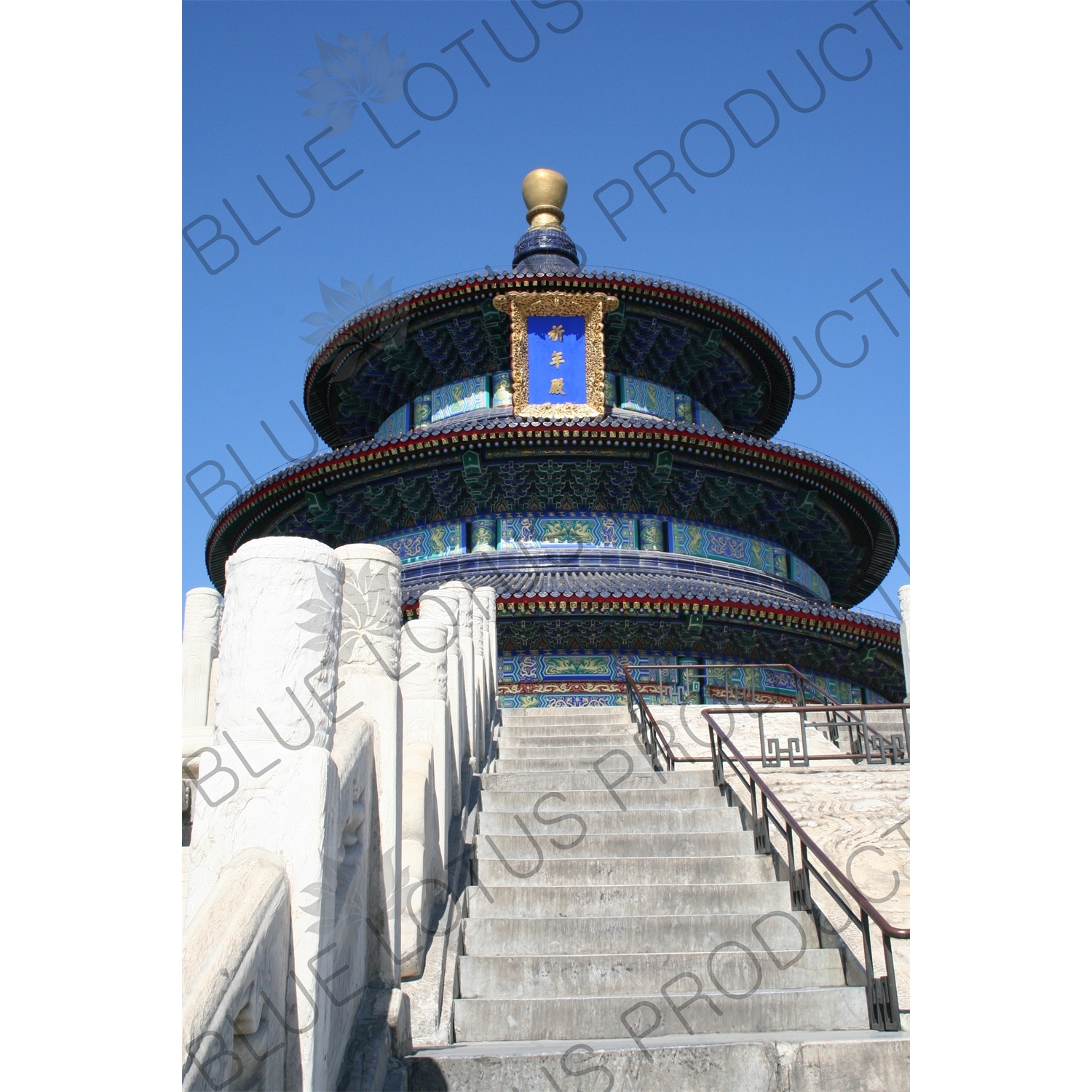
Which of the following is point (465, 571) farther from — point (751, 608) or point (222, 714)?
point (222, 714)

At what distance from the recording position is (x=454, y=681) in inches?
334

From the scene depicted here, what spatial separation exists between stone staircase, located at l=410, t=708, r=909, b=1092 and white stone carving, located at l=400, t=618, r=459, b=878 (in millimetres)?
731

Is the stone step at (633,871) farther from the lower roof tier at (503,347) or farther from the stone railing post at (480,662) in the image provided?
the lower roof tier at (503,347)

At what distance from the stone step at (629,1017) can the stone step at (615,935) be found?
0.54 m

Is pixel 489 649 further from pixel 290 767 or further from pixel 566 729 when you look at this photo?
pixel 290 767

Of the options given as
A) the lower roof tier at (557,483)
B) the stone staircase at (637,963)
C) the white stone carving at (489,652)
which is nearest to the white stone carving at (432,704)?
the stone staircase at (637,963)

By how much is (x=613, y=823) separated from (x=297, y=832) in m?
4.90

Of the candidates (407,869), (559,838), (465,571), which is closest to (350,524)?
(465,571)

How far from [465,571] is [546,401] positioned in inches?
165

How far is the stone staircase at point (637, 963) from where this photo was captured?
17.6ft

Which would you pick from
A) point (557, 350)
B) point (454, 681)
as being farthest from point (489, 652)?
point (557, 350)

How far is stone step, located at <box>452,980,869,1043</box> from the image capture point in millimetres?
5871

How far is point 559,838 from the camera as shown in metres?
7.88

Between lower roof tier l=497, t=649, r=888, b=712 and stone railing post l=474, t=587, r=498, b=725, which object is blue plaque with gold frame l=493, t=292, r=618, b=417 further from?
stone railing post l=474, t=587, r=498, b=725
